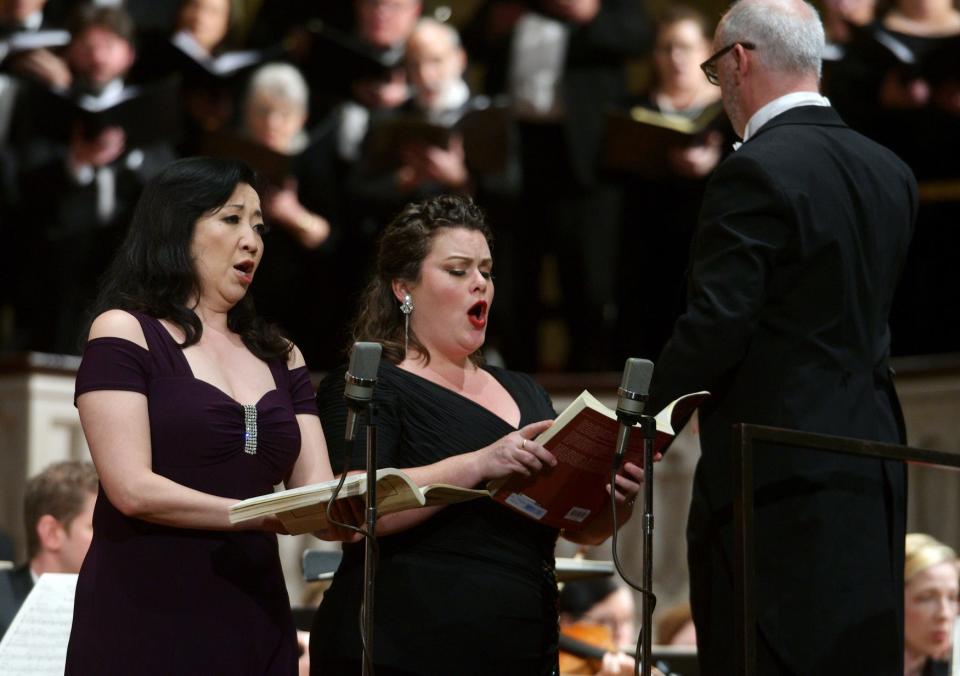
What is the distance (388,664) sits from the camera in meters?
2.98

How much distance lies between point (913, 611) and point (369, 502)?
2.35 meters

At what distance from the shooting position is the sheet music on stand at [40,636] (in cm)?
324

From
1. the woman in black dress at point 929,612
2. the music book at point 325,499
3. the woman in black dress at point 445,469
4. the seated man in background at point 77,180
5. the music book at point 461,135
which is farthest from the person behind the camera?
the seated man in background at point 77,180

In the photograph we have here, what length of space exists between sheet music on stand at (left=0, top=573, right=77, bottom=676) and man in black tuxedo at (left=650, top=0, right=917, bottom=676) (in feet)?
4.52

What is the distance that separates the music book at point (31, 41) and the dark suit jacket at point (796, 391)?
5.28m

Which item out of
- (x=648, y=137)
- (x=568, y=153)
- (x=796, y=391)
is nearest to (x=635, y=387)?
(x=796, y=391)

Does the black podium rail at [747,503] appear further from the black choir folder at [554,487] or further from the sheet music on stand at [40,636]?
the sheet music on stand at [40,636]

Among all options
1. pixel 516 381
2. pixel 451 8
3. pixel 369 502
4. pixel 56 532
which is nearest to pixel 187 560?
pixel 369 502

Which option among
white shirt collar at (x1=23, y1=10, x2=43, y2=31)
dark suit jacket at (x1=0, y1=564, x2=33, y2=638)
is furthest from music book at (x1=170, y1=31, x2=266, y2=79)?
dark suit jacket at (x1=0, y1=564, x2=33, y2=638)

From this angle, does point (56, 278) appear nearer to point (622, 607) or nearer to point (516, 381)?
point (622, 607)

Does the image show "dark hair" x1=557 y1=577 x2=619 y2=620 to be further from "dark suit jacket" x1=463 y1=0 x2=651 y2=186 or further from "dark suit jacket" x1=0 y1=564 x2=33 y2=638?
"dark suit jacket" x1=463 y1=0 x2=651 y2=186

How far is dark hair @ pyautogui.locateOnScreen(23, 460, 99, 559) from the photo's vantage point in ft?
13.3

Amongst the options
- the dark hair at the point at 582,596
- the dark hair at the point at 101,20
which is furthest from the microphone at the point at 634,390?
the dark hair at the point at 101,20

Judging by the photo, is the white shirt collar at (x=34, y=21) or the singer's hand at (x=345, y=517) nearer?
the singer's hand at (x=345, y=517)
